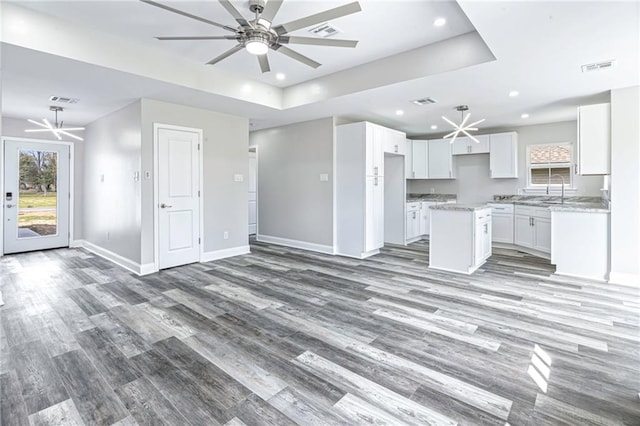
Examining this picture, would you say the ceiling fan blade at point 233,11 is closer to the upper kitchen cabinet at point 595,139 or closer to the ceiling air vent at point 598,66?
the ceiling air vent at point 598,66

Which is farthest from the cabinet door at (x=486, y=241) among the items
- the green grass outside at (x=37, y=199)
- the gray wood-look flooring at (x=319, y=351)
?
the green grass outside at (x=37, y=199)

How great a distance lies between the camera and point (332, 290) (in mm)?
4055

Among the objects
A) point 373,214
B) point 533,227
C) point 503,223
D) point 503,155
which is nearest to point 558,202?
point 533,227

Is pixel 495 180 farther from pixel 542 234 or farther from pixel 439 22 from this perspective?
pixel 439 22

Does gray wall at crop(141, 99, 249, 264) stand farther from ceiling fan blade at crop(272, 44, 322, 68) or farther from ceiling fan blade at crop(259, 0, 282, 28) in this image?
ceiling fan blade at crop(259, 0, 282, 28)

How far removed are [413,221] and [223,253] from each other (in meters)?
4.21

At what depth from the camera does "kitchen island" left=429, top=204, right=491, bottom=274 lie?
4738mm

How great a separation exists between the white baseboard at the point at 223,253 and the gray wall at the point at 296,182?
1.15 m

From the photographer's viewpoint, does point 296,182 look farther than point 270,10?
Yes

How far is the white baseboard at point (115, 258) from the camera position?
15.8 ft

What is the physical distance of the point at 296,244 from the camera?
6.83 metres

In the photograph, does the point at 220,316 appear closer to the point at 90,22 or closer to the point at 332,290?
the point at 332,290

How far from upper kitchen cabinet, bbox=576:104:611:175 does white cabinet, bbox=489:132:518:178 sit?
7.83 ft

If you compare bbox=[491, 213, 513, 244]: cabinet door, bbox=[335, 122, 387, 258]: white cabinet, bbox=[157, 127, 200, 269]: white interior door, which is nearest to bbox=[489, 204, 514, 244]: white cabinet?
bbox=[491, 213, 513, 244]: cabinet door
